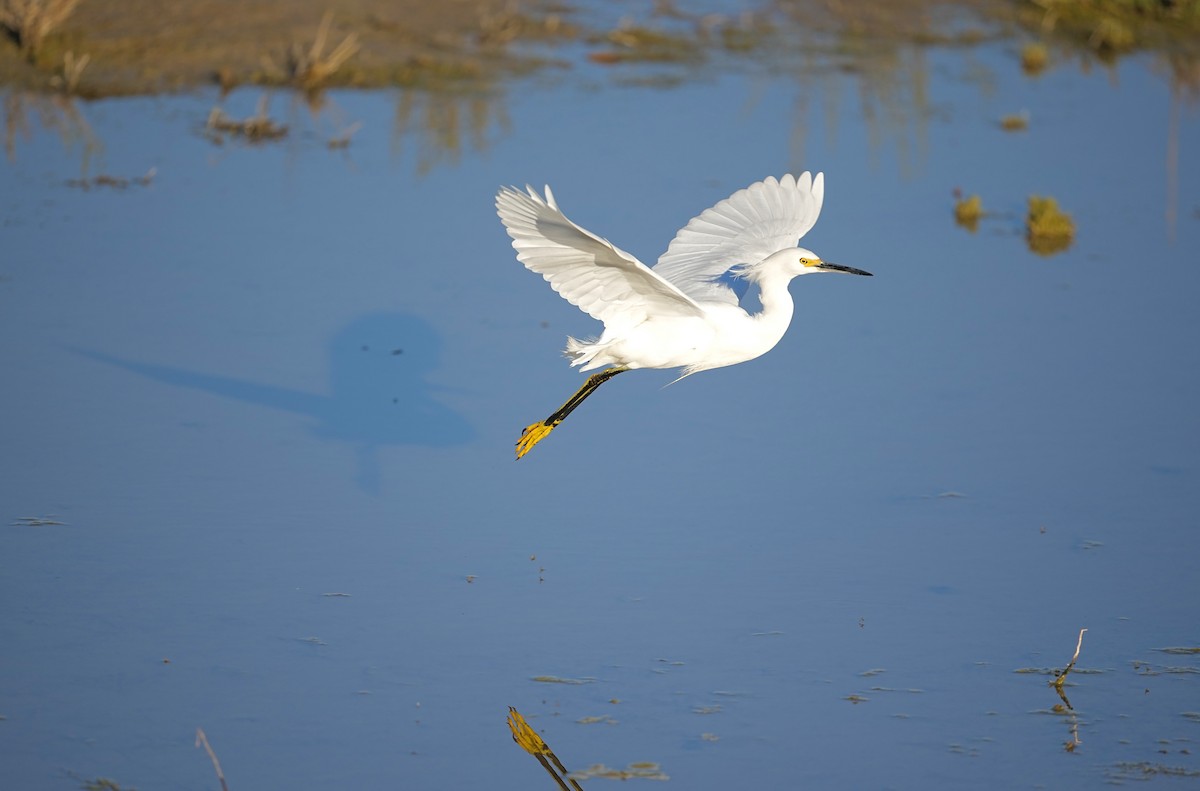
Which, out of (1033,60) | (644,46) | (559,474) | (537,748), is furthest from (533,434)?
(1033,60)

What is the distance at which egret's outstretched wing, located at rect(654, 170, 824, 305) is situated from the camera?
773 cm

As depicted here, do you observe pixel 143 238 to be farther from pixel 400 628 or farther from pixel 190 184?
pixel 400 628

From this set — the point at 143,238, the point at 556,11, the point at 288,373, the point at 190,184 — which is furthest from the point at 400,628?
the point at 556,11

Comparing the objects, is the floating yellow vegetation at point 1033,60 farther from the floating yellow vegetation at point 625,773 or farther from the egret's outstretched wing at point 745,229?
the floating yellow vegetation at point 625,773

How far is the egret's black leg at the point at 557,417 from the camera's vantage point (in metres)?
7.25

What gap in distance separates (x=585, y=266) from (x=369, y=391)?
2.43 m

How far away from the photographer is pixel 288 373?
28.0ft

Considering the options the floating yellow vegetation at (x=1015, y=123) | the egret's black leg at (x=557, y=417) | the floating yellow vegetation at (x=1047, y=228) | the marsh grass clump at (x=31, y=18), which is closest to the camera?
the egret's black leg at (x=557, y=417)

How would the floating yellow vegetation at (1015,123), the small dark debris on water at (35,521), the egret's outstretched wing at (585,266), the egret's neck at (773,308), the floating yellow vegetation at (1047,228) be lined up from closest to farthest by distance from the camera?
the egret's outstretched wing at (585,266), the small dark debris on water at (35,521), the egret's neck at (773,308), the floating yellow vegetation at (1047,228), the floating yellow vegetation at (1015,123)

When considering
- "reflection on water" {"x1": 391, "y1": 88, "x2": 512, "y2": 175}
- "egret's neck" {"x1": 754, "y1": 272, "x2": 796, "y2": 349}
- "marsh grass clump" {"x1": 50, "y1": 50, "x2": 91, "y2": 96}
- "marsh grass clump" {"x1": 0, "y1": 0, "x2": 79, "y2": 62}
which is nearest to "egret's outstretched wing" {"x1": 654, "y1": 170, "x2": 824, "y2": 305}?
"egret's neck" {"x1": 754, "y1": 272, "x2": 796, "y2": 349}

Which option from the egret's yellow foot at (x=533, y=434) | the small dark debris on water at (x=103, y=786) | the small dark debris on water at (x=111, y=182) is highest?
the egret's yellow foot at (x=533, y=434)

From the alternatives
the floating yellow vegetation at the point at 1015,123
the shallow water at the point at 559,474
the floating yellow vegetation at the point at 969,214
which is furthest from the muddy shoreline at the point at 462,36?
the floating yellow vegetation at the point at 969,214

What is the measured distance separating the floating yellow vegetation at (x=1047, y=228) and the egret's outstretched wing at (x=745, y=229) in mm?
3643

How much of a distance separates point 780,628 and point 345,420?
2.86 metres
